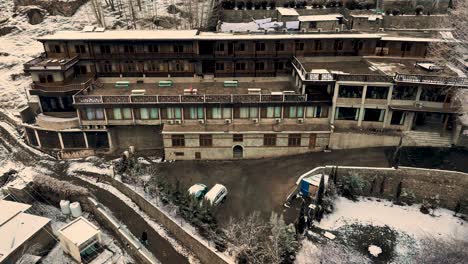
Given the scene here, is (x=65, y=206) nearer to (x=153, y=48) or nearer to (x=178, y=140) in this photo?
(x=178, y=140)

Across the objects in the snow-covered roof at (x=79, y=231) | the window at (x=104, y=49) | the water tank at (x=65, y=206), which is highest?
the window at (x=104, y=49)

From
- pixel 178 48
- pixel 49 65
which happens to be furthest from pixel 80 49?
pixel 178 48

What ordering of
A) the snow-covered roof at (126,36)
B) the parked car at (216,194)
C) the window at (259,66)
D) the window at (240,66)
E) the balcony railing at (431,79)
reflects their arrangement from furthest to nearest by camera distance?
the window at (240,66) < the window at (259,66) < the snow-covered roof at (126,36) < the balcony railing at (431,79) < the parked car at (216,194)

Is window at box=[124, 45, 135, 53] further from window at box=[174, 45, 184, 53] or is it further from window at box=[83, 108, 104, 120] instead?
window at box=[83, 108, 104, 120]

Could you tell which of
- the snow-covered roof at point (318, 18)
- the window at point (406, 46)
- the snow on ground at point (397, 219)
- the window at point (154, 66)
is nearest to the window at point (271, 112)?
the snow on ground at point (397, 219)

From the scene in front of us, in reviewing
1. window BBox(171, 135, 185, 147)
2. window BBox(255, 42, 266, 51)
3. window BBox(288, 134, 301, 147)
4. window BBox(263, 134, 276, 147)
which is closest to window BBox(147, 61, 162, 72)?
window BBox(171, 135, 185, 147)

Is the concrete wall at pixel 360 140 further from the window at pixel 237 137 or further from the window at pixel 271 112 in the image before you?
the window at pixel 237 137

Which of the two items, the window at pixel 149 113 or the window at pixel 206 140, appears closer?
the window at pixel 206 140
